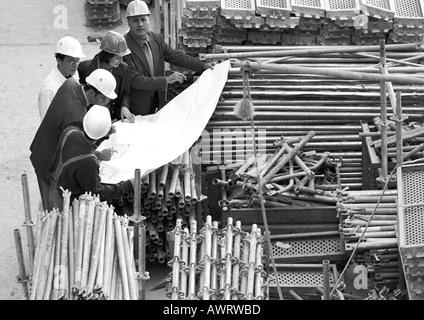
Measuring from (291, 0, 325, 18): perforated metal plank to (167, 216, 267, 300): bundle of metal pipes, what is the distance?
419cm

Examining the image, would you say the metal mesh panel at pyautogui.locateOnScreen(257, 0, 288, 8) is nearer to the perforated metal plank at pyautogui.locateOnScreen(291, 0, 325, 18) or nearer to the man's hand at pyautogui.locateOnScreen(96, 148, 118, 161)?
the perforated metal plank at pyautogui.locateOnScreen(291, 0, 325, 18)

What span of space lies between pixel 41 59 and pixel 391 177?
6.85 m

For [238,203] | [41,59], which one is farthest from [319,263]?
[41,59]

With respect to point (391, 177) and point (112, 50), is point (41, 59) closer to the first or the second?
point (112, 50)

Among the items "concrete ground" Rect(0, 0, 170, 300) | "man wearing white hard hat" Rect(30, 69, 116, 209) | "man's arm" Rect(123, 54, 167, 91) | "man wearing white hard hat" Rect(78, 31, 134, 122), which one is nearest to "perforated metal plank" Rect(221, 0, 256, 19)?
"man's arm" Rect(123, 54, 167, 91)

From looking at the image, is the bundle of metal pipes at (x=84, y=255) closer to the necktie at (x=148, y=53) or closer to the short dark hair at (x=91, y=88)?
the short dark hair at (x=91, y=88)

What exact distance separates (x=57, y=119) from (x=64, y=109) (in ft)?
0.44

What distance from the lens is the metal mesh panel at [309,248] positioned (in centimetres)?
1516

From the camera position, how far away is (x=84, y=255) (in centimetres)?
1310

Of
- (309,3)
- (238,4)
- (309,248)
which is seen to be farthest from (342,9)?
(309,248)

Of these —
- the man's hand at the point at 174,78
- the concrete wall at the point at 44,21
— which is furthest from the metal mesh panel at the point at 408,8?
the concrete wall at the point at 44,21

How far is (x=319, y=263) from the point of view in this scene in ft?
49.5

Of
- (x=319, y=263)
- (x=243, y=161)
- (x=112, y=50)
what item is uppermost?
(x=112, y=50)
